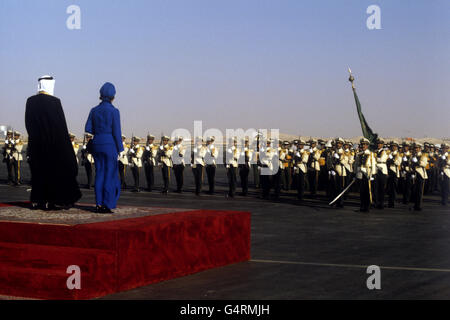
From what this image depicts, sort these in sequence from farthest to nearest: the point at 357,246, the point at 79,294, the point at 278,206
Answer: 1. the point at 278,206
2. the point at 357,246
3. the point at 79,294

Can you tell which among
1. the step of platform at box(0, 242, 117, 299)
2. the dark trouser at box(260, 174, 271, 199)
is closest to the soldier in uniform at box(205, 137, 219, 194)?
the dark trouser at box(260, 174, 271, 199)

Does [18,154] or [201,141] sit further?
[18,154]

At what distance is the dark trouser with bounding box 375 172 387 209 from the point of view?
20578 mm

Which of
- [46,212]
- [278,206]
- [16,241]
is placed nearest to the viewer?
[16,241]

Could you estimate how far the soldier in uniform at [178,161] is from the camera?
2680cm

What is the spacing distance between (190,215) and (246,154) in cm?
1758

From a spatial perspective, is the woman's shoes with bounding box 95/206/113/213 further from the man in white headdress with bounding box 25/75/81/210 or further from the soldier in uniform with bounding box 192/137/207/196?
the soldier in uniform with bounding box 192/137/207/196

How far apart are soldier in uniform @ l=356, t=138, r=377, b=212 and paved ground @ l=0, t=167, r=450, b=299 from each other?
511 millimetres

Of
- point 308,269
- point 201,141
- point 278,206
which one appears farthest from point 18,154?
point 308,269

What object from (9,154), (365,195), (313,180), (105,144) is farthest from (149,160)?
(105,144)

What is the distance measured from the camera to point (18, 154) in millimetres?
30141

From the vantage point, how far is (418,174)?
2084cm

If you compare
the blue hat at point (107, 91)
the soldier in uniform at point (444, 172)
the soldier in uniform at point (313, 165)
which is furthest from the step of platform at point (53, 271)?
the soldier in uniform at point (313, 165)

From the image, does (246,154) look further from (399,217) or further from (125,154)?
(399,217)
